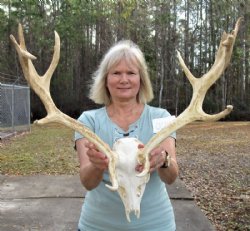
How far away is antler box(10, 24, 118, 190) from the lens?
2.30 meters

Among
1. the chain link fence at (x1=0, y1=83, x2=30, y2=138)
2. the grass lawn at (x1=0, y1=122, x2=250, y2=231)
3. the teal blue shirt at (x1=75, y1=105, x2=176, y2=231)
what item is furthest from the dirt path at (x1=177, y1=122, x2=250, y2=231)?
the chain link fence at (x1=0, y1=83, x2=30, y2=138)

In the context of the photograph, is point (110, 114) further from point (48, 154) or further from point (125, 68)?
point (48, 154)

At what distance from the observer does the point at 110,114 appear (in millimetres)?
2592

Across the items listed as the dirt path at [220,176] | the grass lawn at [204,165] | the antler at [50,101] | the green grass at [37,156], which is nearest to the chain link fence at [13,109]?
the grass lawn at [204,165]

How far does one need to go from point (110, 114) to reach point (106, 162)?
0.39 meters

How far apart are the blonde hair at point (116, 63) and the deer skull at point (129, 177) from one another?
0.39 metres

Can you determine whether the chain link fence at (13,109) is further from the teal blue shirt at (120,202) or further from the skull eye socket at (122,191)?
the skull eye socket at (122,191)

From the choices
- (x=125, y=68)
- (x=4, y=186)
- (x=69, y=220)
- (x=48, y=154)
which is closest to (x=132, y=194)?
(x=125, y=68)

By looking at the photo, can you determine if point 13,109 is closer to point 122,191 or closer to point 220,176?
point 220,176

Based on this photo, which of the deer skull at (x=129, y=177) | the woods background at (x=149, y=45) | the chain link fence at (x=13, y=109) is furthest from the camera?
the woods background at (x=149, y=45)

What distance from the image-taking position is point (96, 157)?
2252 millimetres

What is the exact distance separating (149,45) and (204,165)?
823 inches

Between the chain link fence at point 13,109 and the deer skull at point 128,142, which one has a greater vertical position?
the deer skull at point 128,142

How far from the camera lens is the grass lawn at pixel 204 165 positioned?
19.9 feet
